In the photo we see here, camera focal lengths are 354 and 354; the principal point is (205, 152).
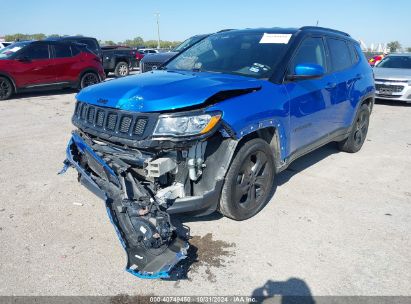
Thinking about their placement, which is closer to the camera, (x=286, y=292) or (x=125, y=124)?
(x=286, y=292)

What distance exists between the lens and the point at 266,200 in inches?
156

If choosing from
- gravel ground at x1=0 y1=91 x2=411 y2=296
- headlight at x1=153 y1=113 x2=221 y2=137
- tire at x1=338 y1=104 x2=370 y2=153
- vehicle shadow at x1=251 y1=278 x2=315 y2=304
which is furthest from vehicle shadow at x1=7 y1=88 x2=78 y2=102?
vehicle shadow at x1=251 y1=278 x2=315 y2=304

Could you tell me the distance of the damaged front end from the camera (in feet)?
8.56

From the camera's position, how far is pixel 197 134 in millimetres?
2795

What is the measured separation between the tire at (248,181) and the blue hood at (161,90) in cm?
61

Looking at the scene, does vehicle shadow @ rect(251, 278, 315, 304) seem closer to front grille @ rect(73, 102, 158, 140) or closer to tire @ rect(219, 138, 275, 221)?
tire @ rect(219, 138, 275, 221)

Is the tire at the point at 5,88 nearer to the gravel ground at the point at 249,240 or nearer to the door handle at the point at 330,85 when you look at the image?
the gravel ground at the point at 249,240

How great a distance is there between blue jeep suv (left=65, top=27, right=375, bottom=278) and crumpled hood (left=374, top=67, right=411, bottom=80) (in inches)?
289

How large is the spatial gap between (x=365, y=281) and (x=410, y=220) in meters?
1.36

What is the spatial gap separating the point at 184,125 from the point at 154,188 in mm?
634

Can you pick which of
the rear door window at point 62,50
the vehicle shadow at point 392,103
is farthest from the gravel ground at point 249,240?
the rear door window at point 62,50

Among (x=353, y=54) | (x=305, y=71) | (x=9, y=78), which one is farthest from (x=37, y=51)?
(x=305, y=71)

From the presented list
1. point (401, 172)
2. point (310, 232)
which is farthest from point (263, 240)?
point (401, 172)

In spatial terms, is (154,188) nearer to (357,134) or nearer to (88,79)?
(357,134)
